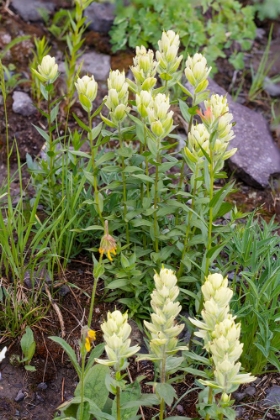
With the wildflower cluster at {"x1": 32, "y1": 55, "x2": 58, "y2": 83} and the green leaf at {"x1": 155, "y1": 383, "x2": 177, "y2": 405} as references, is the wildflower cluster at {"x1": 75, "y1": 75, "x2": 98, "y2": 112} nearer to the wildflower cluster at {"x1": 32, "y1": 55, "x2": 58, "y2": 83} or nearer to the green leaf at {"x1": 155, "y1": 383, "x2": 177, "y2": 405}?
the wildflower cluster at {"x1": 32, "y1": 55, "x2": 58, "y2": 83}

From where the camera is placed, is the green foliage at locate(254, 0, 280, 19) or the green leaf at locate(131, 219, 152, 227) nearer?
the green leaf at locate(131, 219, 152, 227)

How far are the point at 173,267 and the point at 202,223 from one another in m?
0.36

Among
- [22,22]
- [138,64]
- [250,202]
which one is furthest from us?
[22,22]

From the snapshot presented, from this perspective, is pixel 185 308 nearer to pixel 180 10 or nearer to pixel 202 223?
pixel 202 223

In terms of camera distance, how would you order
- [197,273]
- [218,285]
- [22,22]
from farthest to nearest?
[22,22]
[197,273]
[218,285]

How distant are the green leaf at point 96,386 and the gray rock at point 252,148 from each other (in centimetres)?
175

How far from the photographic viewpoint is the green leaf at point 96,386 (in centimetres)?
231

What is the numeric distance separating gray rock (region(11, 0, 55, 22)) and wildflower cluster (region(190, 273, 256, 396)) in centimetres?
327

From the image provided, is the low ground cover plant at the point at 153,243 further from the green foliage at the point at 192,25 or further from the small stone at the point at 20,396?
the green foliage at the point at 192,25

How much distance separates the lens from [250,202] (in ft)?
12.0

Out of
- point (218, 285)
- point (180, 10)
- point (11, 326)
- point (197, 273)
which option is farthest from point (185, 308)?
point (180, 10)

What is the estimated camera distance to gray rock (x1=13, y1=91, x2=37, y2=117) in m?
3.92

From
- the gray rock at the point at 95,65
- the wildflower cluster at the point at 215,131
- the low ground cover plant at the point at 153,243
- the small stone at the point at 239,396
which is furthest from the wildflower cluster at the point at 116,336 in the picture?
the gray rock at the point at 95,65

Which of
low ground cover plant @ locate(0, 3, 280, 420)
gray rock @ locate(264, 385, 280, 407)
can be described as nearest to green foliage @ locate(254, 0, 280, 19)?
low ground cover plant @ locate(0, 3, 280, 420)
